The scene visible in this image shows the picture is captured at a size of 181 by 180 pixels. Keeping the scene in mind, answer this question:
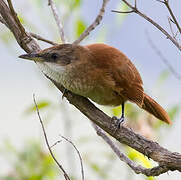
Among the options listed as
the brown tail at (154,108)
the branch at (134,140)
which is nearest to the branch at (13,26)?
the branch at (134,140)

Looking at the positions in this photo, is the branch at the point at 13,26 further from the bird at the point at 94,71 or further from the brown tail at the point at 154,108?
the brown tail at the point at 154,108

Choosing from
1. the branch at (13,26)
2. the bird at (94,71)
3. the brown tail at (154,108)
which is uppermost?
the branch at (13,26)

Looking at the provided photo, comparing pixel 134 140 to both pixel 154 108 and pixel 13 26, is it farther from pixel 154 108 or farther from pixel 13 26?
pixel 13 26

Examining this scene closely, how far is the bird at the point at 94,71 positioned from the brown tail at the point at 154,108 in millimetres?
237

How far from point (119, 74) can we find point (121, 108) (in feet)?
1.63

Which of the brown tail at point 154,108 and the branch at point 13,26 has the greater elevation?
the branch at point 13,26

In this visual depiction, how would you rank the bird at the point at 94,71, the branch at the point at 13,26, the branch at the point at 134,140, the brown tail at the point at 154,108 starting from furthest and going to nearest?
1. the brown tail at the point at 154,108
2. the bird at the point at 94,71
3. the branch at the point at 13,26
4. the branch at the point at 134,140

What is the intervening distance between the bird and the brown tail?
0.24 m

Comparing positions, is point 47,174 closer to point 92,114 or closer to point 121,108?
point 121,108

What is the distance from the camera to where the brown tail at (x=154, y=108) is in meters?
3.32

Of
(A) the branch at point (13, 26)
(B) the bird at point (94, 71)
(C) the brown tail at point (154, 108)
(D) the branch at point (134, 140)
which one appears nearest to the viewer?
(D) the branch at point (134, 140)

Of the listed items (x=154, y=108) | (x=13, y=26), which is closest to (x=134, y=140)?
(x=154, y=108)

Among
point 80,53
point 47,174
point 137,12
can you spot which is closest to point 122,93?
point 80,53

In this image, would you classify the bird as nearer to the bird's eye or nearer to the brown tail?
the bird's eye
